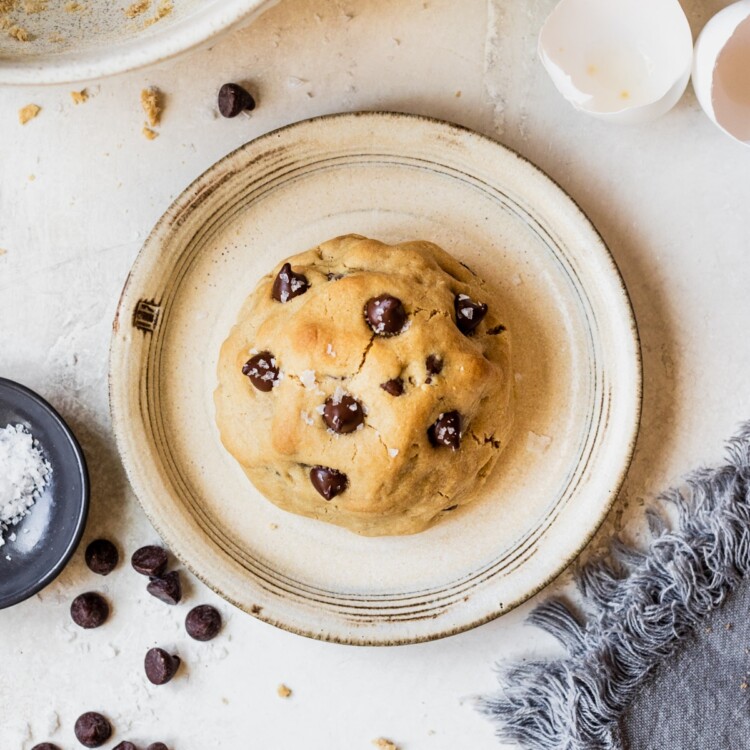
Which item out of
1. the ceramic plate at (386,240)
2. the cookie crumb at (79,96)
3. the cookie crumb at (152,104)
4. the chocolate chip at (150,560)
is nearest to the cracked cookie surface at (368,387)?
the ceramic plate at (386,240)

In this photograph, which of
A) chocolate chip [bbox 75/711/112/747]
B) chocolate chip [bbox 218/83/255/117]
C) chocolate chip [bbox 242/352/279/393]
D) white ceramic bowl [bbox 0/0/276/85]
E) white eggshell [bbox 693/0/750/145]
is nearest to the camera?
white ceramic bowl [bbox 0/0/276/85]

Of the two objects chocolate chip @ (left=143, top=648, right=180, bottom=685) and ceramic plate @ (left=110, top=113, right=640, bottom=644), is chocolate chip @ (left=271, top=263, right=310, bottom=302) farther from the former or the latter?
chocolate chip @ (left=143, top=648, right=180, bottom=685)

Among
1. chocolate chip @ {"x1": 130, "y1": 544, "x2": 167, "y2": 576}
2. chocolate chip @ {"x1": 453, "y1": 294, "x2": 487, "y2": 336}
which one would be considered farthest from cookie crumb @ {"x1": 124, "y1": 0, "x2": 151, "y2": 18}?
chocolate chip @ {"x1": 130, "y1": 544, "x2": 167, "y2": 576}

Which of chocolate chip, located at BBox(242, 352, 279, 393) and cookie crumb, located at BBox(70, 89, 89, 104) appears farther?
cookie crumb, located at BBox(70, 89, 89, 104)

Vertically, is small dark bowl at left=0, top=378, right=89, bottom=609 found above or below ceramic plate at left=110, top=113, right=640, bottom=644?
below

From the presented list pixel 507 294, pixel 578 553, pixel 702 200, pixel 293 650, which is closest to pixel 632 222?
pixel 702 200

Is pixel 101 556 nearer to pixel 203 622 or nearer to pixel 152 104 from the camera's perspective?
pixel 203 622

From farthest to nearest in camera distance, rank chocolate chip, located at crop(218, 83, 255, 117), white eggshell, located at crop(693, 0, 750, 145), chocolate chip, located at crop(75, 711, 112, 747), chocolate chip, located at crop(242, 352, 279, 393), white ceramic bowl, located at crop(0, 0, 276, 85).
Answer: chocolate chip, located at crop(75, 711, 112, 747), chocolate chip, located at crop(218, 83, 255, 117), white eggshell, located at crop(693, 0, 750, 145), chocolate chip, located at crop(242, 352, 279, 393), white ceramic bowl, located at crop(0, 0, 276, 85)
